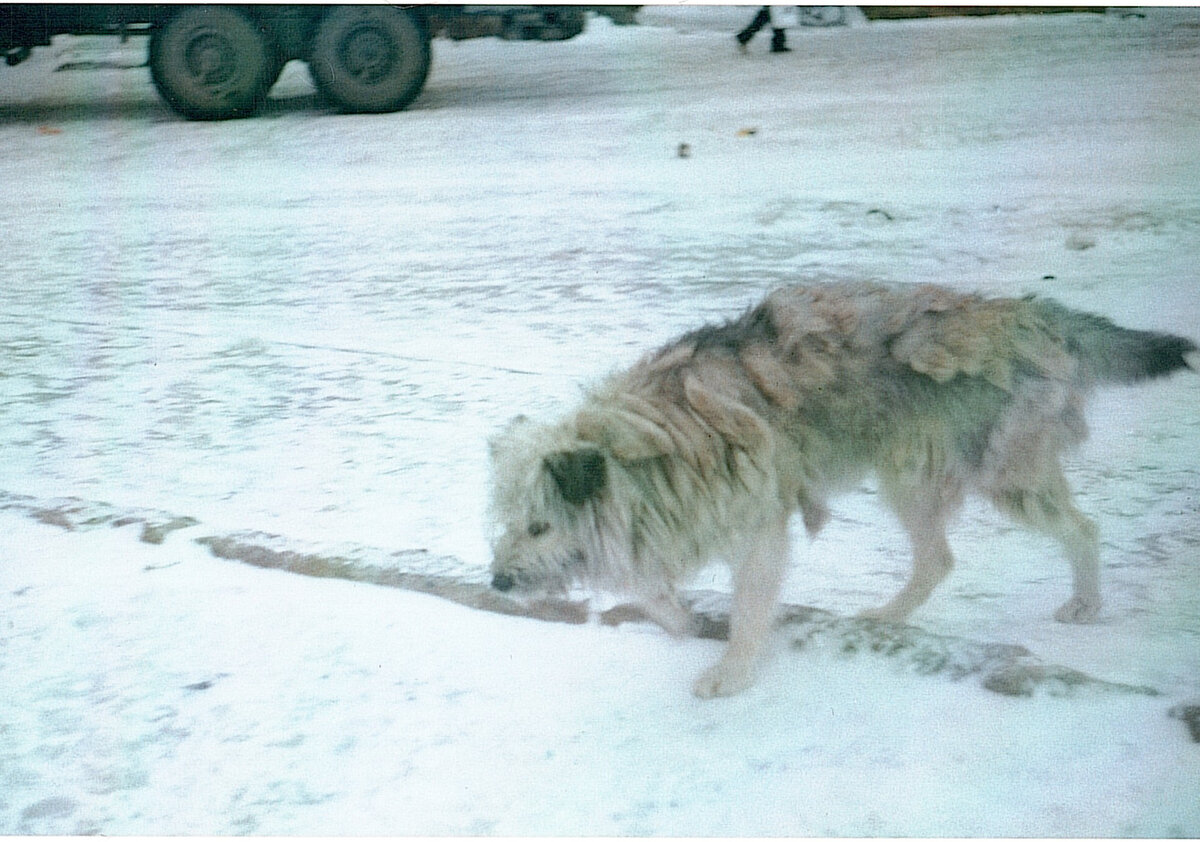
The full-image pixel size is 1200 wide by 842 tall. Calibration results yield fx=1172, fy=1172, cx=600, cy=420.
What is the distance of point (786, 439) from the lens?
2.21 m

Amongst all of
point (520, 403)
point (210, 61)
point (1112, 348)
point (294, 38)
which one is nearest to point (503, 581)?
point (520, 403)

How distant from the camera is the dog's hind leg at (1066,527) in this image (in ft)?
7.77

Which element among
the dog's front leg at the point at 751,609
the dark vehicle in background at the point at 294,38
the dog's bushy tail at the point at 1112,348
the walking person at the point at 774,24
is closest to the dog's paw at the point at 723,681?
the dog's front leg at the point at 751,609

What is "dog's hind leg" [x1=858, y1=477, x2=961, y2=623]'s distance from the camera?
8.16 ft

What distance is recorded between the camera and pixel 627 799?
2.01 m

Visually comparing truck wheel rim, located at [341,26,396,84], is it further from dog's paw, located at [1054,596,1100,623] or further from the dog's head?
dog's paw, located at [1054,596,1100,623]

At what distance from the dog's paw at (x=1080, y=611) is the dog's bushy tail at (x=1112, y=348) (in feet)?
1.50

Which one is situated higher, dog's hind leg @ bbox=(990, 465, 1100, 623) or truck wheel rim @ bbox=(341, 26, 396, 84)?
truck wheel rim @ bbox=(341, 26, 396, 84)

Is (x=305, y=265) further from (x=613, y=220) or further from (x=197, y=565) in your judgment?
(x=197, y=565)

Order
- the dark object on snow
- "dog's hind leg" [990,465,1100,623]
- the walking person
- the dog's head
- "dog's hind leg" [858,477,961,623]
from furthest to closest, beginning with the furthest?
the walking person
"dog's hind leg" [858,477,961,623]
"dog's hind leg" [990,465,1100,623]
the dog's head
the dark object on snow

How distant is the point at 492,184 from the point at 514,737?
2297mm

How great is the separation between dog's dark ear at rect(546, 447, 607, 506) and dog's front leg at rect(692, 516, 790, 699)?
0.35 metres

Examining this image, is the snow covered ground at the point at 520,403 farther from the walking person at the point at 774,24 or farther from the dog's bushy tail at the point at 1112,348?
the dog's bushy tail at the point at 1112,348

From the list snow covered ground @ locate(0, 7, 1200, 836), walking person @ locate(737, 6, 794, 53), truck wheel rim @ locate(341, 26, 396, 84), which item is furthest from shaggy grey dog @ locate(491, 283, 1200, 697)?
truck wheel rim @ locate(341, 26, 396, 84)
